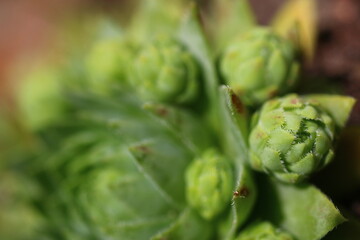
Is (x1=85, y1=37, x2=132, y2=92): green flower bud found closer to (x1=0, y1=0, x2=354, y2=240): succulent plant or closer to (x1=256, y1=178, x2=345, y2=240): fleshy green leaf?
(x1=0, y1=0, x2=354, y2=240): succulent plant

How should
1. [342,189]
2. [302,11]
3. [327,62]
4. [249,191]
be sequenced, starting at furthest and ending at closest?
[327,62] → [302,11] → [342,189] → [249,191]

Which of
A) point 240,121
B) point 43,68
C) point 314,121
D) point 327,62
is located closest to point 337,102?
point 314,121

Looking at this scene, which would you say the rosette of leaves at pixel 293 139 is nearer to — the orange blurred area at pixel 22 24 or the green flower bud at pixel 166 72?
the green flower bud at pixel 166 72

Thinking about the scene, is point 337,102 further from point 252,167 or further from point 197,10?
point 197,10

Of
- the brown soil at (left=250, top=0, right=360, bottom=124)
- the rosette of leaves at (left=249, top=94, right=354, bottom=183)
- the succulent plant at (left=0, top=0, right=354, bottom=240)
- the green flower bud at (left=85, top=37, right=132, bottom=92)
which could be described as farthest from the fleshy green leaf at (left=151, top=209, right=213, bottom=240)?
the brown soil at (left=250, top=0, right=360, bottom=124)

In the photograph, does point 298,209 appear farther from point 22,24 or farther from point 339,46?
point 22,24

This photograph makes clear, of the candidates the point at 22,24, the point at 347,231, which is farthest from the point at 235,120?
the point at 22,24
